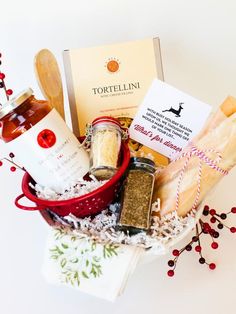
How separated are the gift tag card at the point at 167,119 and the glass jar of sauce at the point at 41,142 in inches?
5.8

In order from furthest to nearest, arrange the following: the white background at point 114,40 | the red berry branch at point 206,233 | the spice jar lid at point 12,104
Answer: the white background at point 114,40 < the red berry branch at point 206,233 < the spice jar lid at point 12,104

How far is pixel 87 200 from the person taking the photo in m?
0.74

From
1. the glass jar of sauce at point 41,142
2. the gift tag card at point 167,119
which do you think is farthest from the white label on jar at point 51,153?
the gift tag card at point 167,119

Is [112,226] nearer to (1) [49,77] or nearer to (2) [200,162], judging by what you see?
(2) [200,162]

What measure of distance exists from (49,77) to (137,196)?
26 cm

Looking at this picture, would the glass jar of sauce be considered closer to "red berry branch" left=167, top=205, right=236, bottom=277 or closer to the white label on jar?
the white label on jar

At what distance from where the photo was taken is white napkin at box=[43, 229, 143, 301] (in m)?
0.72

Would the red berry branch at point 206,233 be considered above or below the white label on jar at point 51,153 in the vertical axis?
below

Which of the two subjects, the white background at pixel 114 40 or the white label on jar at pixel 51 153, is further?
the white background at pixel 114 40

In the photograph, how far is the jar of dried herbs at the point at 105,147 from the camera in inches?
29.8

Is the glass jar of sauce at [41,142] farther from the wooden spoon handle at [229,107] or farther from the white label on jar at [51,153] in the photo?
the wooden spoon handle at [229,107]

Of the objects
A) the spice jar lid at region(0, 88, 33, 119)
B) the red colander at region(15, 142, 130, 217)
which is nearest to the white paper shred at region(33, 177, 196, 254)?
the red colander at region(15, 142, 130, 217)

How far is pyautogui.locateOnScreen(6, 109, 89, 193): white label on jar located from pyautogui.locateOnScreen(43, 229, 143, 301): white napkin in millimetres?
93

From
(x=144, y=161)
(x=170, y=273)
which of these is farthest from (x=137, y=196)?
(x=170, y=273)
